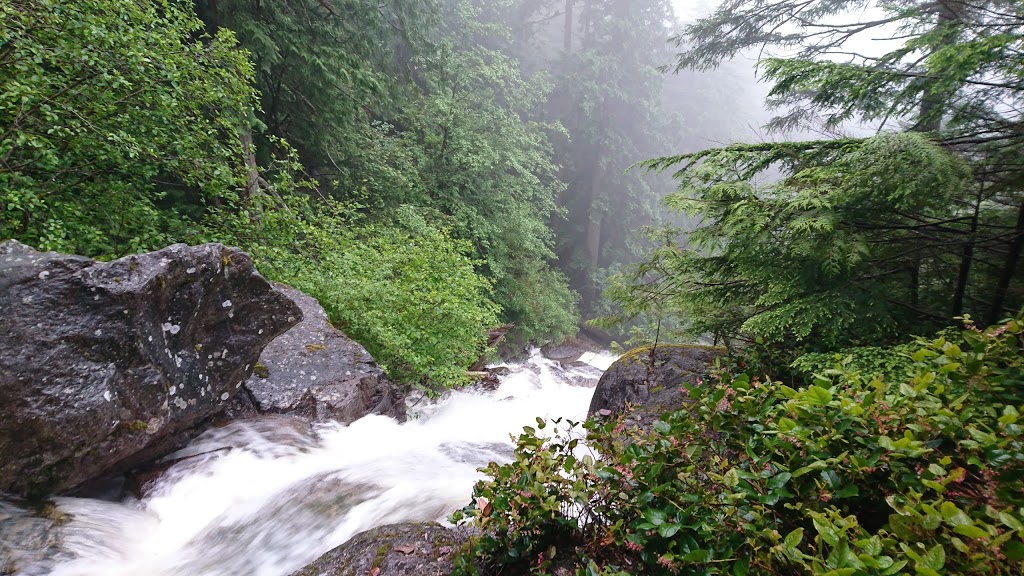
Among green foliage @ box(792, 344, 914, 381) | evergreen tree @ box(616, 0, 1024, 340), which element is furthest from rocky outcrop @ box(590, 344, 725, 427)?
green foliage @ box(792, 344, 914, 381)

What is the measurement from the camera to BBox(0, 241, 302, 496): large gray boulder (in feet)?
8.75

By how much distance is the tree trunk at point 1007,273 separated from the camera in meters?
2.78

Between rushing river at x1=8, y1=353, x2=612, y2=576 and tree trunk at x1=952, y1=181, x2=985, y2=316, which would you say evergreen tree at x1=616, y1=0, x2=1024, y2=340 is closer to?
tree trunk at x1=952, y1=181, x2=985, y2=316

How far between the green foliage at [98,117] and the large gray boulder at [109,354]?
156 centimetres

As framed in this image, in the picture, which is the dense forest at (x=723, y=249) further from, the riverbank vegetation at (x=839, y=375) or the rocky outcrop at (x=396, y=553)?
the rocky outcrop at (x=396, y=553)

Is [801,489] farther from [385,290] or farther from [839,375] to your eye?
[385,290]

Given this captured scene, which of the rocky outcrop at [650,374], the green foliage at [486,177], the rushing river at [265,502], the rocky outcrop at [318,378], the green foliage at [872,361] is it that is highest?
the green foliage at [486,177]

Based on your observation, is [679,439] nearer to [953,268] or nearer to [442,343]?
[953,268]

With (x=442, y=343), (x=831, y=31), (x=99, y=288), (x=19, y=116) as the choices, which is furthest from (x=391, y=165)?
(x=831, y=31)

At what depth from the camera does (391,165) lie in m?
11.7

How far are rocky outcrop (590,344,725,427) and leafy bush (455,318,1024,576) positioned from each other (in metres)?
2.88

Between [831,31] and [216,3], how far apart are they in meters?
11.0

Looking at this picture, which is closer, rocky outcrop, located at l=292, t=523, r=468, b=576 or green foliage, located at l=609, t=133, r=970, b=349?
rocky outcrop, located at l=292, t=523, r=468, b=576

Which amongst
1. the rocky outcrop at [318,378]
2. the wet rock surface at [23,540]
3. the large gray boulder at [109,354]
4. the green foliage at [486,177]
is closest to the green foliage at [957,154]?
the rocky outcrop at [318,378]
